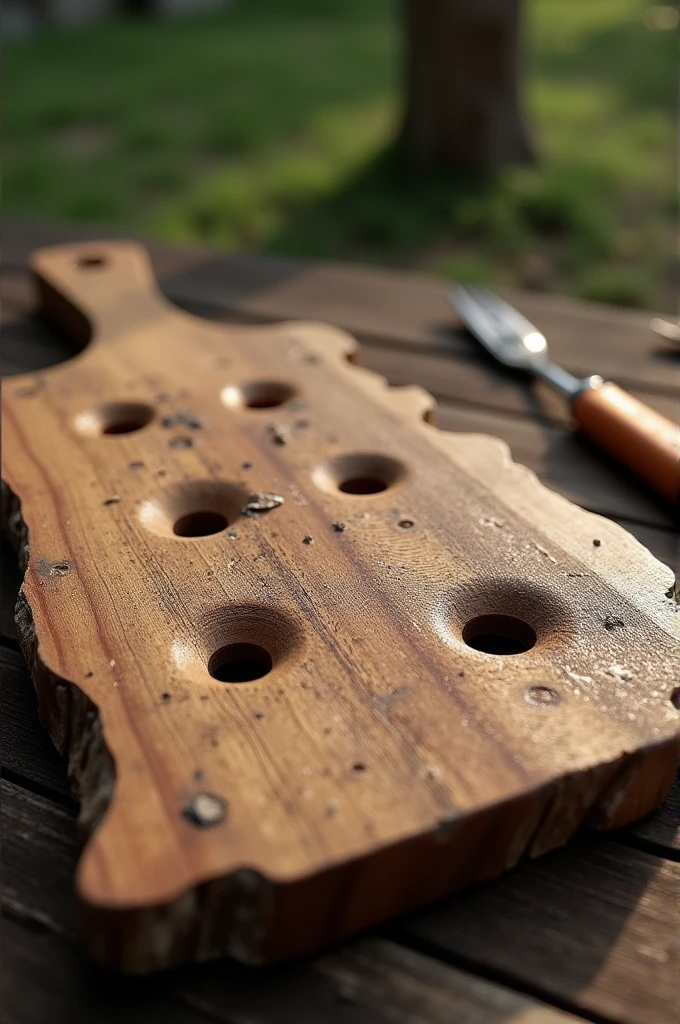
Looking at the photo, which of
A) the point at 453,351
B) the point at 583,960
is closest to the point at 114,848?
the point at 583,960

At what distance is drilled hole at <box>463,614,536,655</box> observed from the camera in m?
0.86

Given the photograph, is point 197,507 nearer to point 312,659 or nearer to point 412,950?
point 312,659

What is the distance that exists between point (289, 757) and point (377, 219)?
3.21 metres

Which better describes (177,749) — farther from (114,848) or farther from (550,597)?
(550,597)

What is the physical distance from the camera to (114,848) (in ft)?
2.05

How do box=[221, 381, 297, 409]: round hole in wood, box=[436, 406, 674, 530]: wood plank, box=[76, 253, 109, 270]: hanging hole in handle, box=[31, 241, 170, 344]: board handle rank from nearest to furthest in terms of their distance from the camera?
box=[436, 406, 674, 530]: wood plank
box=[221, 381, 297, 409]: round hole in wood
box=[31, 241, 170, 344]: board handle
box=[76, 253, 109, 270]: hanging hole in handle

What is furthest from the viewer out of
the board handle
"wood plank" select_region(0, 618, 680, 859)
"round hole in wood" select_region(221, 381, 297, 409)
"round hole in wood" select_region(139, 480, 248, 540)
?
the board handle

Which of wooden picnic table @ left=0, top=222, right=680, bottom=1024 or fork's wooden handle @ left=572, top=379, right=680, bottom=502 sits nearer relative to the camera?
wooden picnic table @ left=0, top=222, right=680, bottom=1024

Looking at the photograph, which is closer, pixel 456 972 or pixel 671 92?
pixel 456 972

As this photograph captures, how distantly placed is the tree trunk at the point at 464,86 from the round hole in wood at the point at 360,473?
295cm

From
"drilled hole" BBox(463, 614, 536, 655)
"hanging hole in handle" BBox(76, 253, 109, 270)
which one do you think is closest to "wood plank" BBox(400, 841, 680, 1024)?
"drilled hole" BBox(463, 614, 536, 655)

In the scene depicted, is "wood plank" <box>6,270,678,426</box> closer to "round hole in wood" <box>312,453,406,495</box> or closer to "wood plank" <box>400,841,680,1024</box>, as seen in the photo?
"round hole in wood" <box>312,453,406,495</box>

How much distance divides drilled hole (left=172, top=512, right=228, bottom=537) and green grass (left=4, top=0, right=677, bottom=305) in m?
2.25

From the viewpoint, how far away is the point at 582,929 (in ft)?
2.19
